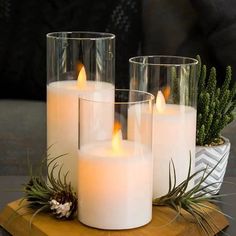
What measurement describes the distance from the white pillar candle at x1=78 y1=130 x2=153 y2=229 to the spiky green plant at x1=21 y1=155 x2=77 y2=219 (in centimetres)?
3

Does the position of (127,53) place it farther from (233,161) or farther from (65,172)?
(65,172)

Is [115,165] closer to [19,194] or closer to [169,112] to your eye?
[169,112]

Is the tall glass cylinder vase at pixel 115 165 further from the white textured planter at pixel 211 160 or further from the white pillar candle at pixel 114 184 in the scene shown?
the white textured planter at pixel 211 160

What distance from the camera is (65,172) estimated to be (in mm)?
971

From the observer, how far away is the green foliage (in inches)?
42.9

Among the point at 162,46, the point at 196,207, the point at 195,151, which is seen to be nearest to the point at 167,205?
the point at 196,207

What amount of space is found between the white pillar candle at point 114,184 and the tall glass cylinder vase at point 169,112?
93mm

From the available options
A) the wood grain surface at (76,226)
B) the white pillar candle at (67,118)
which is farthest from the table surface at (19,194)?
the white pillar candle at (67,118)

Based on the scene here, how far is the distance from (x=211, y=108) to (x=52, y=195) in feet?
1.05

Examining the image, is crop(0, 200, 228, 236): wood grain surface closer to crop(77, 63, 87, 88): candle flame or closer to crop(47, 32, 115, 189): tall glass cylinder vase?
crop(47, 32, 115, 189): tall glass cylinder vase

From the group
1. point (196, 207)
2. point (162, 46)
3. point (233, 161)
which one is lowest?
point (233, 161)

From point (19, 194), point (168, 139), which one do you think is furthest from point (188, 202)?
point (19, 194)

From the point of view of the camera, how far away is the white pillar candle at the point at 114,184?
2.76 ft

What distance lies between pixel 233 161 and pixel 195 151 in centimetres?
69
